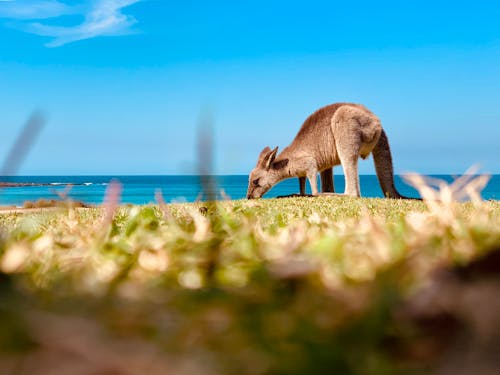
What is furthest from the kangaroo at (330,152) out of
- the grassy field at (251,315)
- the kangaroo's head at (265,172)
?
the grassy field at (251,315)

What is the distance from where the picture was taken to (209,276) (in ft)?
2.85

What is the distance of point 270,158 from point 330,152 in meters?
1.24

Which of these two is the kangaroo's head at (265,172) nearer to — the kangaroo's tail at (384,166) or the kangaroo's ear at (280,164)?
the kangaroo's ear at (280,164)

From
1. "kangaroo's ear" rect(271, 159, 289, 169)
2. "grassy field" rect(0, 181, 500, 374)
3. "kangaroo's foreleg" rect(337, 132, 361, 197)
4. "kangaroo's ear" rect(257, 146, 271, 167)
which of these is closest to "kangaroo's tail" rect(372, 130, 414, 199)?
"kangaroo's foreleg" rect(337, 132, 361, 197)

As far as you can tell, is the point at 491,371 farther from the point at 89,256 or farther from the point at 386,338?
the point at 89,256

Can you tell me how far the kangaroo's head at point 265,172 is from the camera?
1031cm

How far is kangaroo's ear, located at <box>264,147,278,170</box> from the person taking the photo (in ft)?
33.2

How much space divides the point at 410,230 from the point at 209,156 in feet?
2.53

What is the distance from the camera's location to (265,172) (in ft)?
33.9

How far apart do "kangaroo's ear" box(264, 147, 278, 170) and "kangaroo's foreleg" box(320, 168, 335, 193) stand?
1.37 metres

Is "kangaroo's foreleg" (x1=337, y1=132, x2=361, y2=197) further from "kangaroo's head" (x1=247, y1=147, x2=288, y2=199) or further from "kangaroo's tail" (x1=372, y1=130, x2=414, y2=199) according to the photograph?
"kangaroo's head" (x1=247, y1=147, x2=288, y2=199)

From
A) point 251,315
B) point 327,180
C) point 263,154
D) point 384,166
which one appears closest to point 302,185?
point 327,180

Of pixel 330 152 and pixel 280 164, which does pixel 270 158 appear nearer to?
pixel 280 164

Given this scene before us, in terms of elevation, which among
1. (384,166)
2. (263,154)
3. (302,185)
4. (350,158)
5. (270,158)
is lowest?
(302,185)
